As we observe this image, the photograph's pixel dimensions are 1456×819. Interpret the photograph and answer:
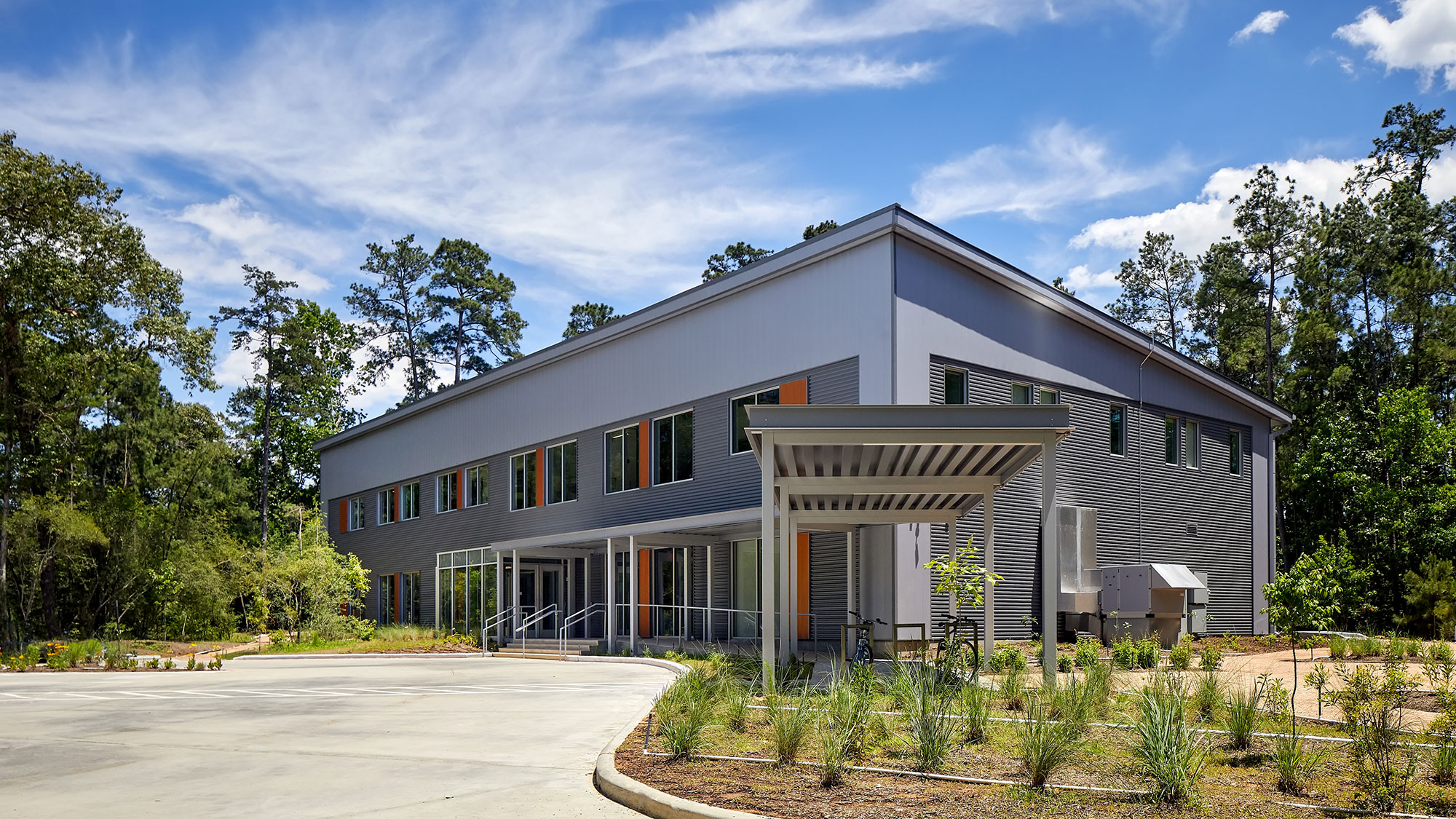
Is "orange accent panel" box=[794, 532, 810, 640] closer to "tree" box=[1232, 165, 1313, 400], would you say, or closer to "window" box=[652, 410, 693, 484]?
"window" box=[652, 410, 693, 484]

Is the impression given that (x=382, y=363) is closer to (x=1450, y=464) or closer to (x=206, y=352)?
(x=206, y=352)

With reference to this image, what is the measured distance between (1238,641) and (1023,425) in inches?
553

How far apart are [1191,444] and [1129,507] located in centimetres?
390

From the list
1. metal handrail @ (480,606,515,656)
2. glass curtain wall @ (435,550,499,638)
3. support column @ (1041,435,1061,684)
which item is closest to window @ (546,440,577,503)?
metal handrail @ (480,606,515,656)

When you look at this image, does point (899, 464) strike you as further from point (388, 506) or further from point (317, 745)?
point (388, 506)

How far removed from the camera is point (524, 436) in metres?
34.8

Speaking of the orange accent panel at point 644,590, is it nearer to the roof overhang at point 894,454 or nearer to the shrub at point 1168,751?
the roof overhang at point 894,454

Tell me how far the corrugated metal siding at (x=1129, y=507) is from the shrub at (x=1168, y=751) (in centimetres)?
1313

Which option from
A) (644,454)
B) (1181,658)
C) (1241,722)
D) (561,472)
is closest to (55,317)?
(561,472)

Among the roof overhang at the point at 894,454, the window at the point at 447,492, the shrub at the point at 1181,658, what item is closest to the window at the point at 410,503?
the window at the point at 447,492

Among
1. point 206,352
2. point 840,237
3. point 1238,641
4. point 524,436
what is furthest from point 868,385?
point 206,352

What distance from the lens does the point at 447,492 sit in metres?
40.2

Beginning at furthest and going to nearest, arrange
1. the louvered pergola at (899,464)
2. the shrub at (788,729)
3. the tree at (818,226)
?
the tree at (818,226) < the louvered pergola at (899,464) < the shrub at (788,729)

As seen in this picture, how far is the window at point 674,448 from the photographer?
89.6 ft
